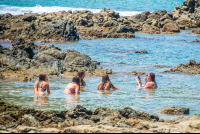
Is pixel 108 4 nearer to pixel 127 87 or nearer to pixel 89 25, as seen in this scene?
pixel 89 25

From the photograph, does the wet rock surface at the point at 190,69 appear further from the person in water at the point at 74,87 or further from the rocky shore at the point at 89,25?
the rocky shore at the point at 89,25

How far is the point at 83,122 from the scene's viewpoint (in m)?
6.66

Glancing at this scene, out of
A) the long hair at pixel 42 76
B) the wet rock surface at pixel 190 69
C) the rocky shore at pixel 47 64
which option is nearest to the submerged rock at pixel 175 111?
the long hair at pixel 42 76

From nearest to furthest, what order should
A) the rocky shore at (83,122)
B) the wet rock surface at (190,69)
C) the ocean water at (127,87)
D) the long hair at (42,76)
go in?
the rocky shore at (83,122) → the ocean water at (127,87) → the long hair at (42,76) → the wet rock surface at (190,69)

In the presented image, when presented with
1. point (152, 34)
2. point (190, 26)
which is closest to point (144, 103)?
point (152, 34)

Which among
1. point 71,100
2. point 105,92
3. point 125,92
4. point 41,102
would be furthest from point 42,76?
point 125,92

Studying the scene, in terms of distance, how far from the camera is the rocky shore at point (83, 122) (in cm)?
550

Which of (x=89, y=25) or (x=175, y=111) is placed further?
(x=89, y=25)

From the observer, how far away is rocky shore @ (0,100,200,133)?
5.50 metres

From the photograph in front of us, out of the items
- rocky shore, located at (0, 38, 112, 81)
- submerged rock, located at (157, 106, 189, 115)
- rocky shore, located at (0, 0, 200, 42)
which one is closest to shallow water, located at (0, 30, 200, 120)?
submerged rock, located at (157, 106, 189, 115)

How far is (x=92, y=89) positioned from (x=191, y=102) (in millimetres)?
4700

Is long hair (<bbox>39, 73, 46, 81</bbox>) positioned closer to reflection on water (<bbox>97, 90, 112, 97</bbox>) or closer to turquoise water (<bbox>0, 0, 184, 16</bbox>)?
reflection on water (<bbox>97, 90, 112, 97</bbox>)

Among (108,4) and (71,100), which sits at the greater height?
(108,4)

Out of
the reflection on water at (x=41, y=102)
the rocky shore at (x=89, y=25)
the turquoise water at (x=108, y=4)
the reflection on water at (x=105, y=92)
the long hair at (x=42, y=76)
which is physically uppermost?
the turquoise water at (x=108, y=4)
